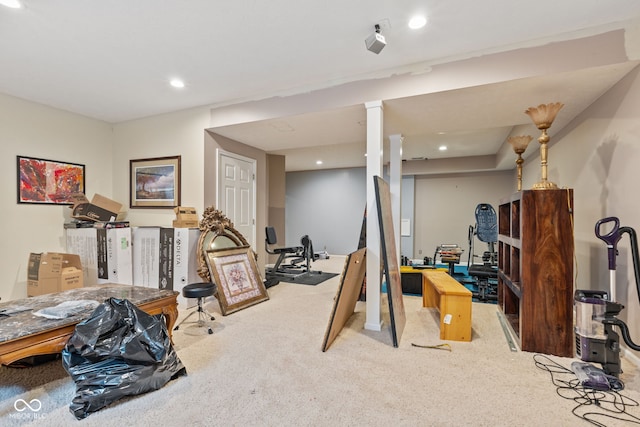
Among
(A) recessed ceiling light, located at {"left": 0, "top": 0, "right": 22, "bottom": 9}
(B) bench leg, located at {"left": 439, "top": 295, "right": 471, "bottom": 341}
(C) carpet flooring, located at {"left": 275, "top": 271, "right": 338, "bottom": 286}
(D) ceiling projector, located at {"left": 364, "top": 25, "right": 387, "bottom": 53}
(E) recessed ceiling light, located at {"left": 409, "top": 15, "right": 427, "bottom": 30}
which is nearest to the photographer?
(A) recessed ceiling light, located at {"left": 0, "top": 0, "right": 22, "bottom": 9}

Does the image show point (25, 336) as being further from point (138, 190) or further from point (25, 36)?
point (138, 190)

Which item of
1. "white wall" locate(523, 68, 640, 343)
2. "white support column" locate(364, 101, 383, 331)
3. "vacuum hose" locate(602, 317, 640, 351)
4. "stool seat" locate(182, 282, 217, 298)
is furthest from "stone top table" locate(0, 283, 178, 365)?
"white wall" locate(523, 68, 640, 343)

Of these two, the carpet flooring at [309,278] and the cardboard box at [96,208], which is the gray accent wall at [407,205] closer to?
the carpet flooring at [309,278]

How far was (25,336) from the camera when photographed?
5.73 feet

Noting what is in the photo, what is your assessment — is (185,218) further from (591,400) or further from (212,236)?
(591,400)

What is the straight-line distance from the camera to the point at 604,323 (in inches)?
88.8

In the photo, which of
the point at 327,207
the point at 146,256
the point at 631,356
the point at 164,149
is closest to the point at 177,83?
the point at 164,149

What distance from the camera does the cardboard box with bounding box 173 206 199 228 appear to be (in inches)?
156

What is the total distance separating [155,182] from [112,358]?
10.8ft

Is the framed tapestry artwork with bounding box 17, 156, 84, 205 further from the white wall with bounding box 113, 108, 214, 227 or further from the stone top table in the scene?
the stone top table

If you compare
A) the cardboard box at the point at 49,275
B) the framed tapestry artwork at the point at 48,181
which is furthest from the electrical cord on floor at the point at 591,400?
the framed tapestry artwork at the point at 48,181

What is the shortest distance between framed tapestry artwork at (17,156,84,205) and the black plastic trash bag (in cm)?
317

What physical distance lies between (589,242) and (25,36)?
569cm

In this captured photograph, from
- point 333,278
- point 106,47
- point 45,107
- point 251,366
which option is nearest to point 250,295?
point 251,366
